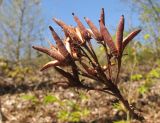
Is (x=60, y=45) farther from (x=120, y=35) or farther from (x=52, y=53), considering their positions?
(x=120, y=35)

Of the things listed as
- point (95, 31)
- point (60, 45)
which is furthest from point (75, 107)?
point (60, 45)

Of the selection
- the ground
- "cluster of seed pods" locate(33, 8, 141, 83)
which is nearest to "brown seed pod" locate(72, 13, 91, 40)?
"cluster of seed pods" locate(33, 8, 141, 83)

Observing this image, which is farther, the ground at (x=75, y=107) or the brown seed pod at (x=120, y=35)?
the ground at (x=75, y=107)

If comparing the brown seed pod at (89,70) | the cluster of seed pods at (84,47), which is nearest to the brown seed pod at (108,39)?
the cluster of seed pods at (84,47)

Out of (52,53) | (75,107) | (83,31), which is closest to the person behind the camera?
(52,53)

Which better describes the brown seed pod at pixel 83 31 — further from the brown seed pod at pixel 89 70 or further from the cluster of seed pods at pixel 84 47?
the brown seed pod at pixel 89 70

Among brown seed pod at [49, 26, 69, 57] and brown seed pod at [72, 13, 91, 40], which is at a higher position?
brown seed pod at [72, 13, 91, 40]

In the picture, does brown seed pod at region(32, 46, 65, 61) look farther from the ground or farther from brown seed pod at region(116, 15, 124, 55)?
the ground

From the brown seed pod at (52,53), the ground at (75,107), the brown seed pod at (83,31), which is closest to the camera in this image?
the brown seed pod at (52,53)

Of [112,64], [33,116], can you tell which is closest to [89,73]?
[112,64]

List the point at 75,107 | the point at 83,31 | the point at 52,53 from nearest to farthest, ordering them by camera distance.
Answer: the point at 52,53, the point at 83,31, the point at 75,107

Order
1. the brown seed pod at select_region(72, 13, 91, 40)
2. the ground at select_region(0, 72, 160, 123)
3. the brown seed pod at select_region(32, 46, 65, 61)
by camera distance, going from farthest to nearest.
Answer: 1. the ground at select_region(0, 72, 160, 123)
2. the brown seed pod at select_region(72, 13, 91, 40)
3. the brown seed pod at select_region(32, 46, 65, 61)
